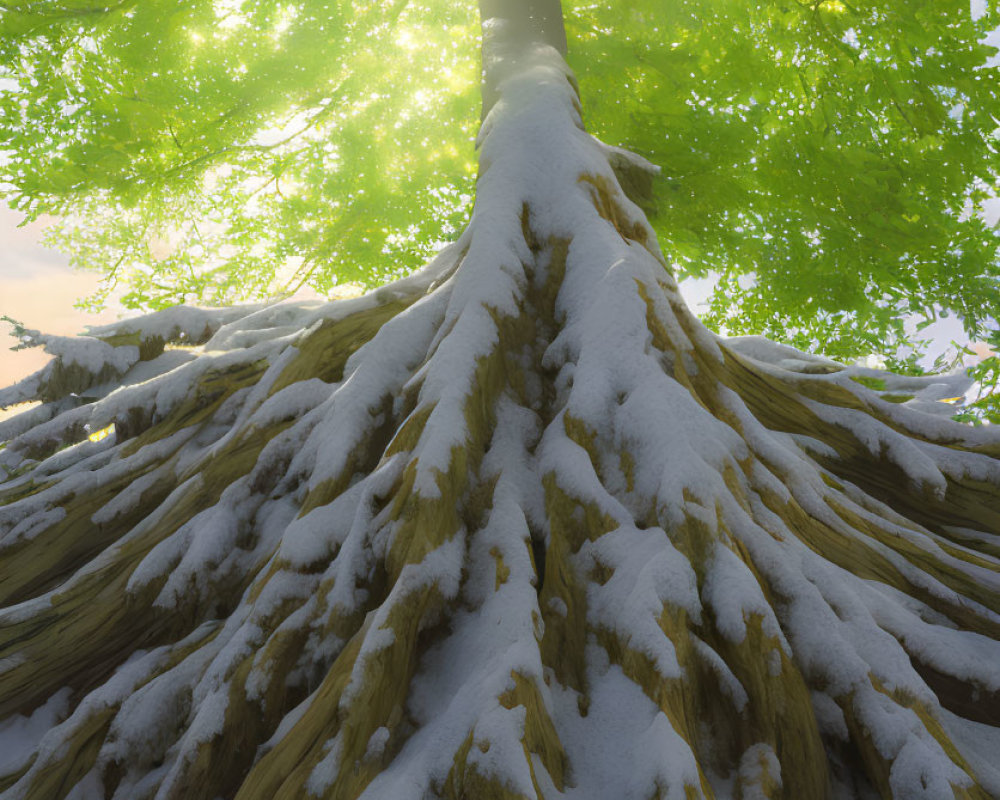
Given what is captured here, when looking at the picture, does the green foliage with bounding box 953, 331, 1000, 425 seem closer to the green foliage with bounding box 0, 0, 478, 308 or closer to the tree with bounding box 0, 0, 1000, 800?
the tree with bounding box 0, 0, 1000, 800

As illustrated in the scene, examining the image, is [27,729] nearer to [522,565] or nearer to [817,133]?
[522,565]

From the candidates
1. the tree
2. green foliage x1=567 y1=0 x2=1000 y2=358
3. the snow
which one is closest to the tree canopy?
green foliage x1=567 y1=0 x2=1000 y2=358

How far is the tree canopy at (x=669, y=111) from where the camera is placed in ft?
20.9

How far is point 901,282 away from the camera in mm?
7000

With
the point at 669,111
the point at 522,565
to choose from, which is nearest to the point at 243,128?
the point at 669,111

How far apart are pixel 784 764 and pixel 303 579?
2.08 meters

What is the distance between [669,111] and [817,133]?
162cm

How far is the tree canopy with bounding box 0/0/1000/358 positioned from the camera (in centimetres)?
637

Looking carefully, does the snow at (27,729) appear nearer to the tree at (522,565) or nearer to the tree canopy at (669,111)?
the tree at (522,565)

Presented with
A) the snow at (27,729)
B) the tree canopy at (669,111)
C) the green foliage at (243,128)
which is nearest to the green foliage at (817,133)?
the tree canopy at (669,111)

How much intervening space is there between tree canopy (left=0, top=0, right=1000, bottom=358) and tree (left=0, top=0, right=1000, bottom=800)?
2.95 meters

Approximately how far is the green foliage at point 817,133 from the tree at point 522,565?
2.85 metres

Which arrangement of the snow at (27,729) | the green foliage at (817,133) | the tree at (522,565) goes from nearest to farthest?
the tree at (522,565) < the snow at (27,729) < the green foliage at (817,133)

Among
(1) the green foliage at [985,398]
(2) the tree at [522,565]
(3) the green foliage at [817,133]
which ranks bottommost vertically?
(2) the tree at [522,565]
